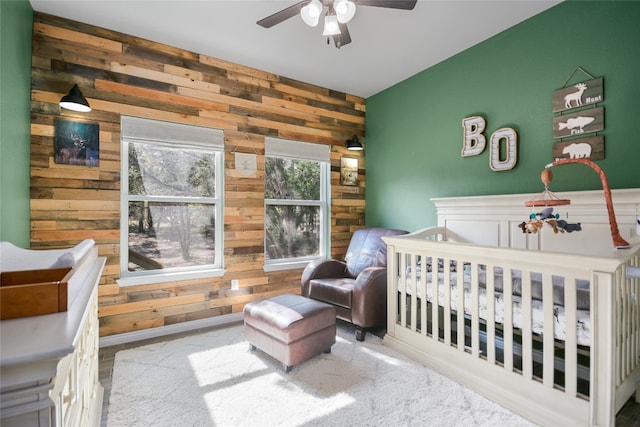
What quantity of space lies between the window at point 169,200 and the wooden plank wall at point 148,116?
9 cm

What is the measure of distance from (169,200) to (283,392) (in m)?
2.11

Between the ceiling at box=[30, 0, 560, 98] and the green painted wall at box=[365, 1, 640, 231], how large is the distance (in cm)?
17

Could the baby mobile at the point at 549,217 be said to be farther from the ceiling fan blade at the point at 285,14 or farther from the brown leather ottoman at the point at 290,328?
the ceiling fan blade at the point at 285,14

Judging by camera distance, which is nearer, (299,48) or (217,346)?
(217,346)

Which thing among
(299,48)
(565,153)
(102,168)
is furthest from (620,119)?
(102,168)

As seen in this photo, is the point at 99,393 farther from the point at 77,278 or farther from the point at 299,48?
the point at 299,48

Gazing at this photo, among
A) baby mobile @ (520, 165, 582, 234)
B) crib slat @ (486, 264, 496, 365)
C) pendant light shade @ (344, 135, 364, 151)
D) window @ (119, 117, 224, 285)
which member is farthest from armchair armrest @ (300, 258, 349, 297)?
baby mobile @ (520, 165, 582, 234)

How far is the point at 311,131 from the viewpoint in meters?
3.91

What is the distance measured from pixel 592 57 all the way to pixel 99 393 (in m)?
4.01

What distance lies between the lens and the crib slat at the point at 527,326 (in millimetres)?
1749

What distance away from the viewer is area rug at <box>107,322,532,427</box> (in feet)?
5.66

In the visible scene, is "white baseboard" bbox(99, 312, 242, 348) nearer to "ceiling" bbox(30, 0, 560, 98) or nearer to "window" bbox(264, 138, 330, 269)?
"window" bbox(264, 138, 330, 269)

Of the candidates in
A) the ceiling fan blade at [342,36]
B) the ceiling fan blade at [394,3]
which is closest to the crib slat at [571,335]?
the ceiling fan blade at [394,3]

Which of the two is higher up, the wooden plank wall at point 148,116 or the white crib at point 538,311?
the wooden plank wall at point 148,116
